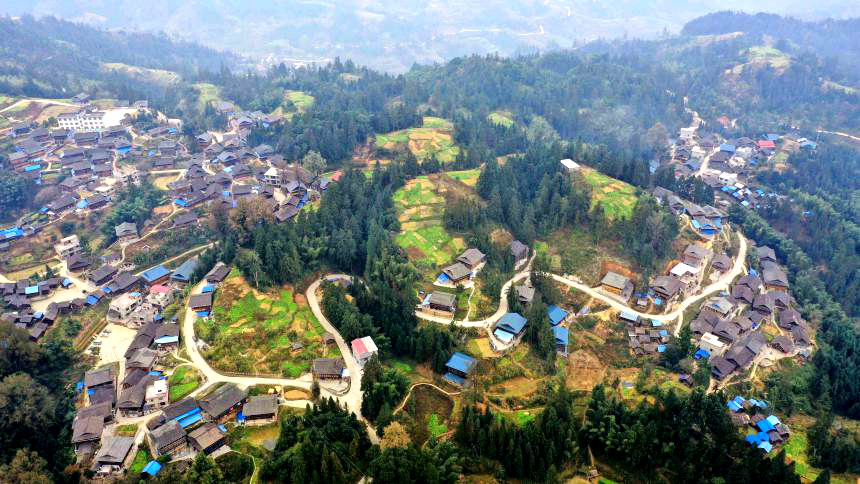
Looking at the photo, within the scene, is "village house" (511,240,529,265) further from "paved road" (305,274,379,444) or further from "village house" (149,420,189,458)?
"village house" (149,420,189,458)

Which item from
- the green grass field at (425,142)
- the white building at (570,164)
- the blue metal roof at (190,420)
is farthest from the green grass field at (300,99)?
the blue metal roof at (190,420)

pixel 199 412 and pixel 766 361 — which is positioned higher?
pixel 199 412

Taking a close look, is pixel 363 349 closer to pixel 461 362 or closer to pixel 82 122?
pixel 461 362

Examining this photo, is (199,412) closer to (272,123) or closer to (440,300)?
(440,300)

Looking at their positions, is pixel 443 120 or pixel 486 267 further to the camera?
pixel 443 120

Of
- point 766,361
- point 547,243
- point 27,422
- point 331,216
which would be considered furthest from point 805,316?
point 27,422

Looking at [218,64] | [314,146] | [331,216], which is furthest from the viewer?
[218,64]
